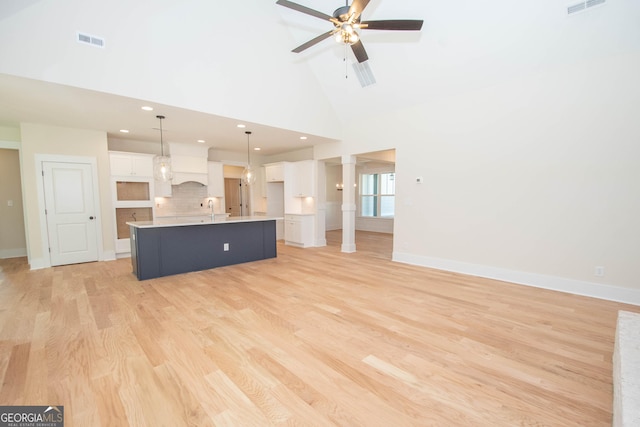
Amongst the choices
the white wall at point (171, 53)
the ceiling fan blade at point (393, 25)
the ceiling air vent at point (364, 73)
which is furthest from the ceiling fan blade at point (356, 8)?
the white wall at point (171, 53)

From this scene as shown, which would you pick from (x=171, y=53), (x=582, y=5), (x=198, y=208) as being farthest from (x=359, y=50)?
(x=198, y=208)

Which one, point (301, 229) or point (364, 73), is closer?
point (364, 73)

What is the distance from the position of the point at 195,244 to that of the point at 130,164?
2957 mm

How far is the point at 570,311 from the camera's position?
124 inches

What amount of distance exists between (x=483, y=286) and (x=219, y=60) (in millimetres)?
5547

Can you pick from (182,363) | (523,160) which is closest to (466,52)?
(523,160)

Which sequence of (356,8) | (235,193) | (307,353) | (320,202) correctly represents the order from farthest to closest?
(235,193), (320,202), (356,8), (307,353)

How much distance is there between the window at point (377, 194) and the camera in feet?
33.2

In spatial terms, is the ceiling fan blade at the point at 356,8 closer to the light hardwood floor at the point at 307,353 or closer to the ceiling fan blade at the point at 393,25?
the ceiling fan blade at the point at 393,25

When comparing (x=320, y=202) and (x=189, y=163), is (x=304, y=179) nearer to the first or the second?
(x=320, y=202)

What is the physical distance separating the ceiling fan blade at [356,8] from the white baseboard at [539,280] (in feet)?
13.8

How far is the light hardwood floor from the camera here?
5.56 feet

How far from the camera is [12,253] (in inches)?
239

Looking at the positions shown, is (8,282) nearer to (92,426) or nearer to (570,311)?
(92,426)
